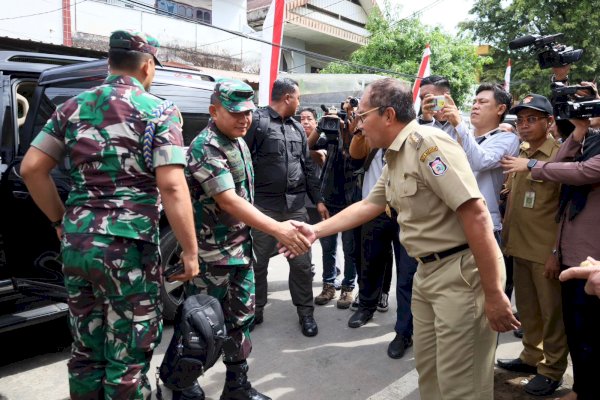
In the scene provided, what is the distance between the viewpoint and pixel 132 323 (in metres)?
2.27

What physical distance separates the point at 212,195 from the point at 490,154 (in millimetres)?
1714

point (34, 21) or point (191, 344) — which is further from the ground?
point (34, 21)

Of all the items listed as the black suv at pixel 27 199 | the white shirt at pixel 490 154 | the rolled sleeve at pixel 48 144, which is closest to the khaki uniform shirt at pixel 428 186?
the white shirt at pixel 490 154

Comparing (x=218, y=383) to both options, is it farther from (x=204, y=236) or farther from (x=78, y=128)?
(x=78, y=128)

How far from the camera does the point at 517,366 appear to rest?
10.9 feet

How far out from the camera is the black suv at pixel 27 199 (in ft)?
10.6

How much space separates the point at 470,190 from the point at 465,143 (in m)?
1.15

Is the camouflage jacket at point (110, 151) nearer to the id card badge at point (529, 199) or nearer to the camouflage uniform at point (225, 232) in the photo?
the camouflage uniform at point (225, 232)

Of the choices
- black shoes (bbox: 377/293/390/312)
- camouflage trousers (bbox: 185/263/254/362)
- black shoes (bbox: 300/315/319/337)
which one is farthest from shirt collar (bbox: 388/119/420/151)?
black shoes (bbox: 377/293/390/312)

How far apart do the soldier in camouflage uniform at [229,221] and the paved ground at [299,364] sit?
15.4 inches

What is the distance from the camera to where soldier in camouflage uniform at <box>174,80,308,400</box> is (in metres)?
2.71

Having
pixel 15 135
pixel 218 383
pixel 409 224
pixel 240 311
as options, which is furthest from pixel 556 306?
pixel 15 135

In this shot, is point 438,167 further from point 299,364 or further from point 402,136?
point 299,364

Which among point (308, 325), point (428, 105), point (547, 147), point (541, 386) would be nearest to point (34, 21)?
point (308, 325)
